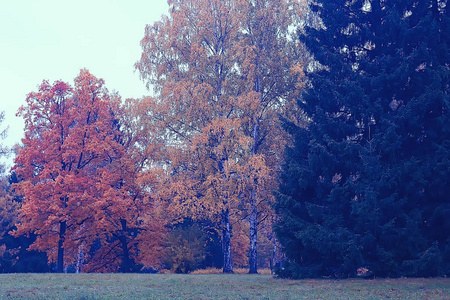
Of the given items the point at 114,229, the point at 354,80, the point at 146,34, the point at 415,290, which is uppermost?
the point at 146,34

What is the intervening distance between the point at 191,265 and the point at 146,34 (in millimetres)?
14398

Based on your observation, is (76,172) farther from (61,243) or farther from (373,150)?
(373,150)

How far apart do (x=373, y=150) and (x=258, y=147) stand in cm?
1219

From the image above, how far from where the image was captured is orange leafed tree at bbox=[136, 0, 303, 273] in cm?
2620

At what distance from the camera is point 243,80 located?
28.7 m

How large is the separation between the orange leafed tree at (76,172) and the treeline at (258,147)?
4.4 inches

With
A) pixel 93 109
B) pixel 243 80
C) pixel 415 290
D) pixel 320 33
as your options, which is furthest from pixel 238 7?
pixel 415 290

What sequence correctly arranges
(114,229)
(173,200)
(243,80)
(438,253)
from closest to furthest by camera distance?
(438,253), (173,200), (243,80), (114,229)

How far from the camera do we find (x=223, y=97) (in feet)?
92.4

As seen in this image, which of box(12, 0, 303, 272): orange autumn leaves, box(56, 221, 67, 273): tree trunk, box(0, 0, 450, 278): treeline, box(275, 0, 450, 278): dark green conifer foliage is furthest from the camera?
box(56, 221, 67, 273): tree trunk

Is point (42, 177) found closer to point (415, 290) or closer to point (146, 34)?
point (146, 34)

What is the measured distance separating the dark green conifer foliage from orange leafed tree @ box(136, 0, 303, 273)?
5698mm

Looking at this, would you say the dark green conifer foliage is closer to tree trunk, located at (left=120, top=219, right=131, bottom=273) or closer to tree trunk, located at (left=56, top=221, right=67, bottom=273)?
tree trunk, located at (left=56, top=221, right=67, bottom=273)

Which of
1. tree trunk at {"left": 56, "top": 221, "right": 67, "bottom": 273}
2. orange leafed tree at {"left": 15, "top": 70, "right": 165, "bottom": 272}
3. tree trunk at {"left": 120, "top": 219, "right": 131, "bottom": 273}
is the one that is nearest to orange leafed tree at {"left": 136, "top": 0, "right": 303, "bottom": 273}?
orange leafed tree at {"left": 15, "top": 70, "right": 165, "bottom": 272}
